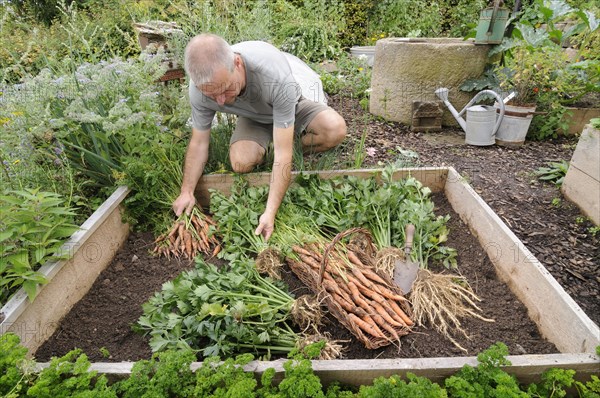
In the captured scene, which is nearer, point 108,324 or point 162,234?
point 108,324

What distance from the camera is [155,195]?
2479 millimetres

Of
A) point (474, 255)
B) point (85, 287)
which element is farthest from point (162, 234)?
point (474, 255)

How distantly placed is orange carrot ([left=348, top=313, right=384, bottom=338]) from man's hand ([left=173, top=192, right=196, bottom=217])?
4.33 ft

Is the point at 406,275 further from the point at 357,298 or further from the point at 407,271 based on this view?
the point at 357,298

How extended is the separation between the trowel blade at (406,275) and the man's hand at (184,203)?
4.52 ft

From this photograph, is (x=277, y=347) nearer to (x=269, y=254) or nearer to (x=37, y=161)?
(x=269, y=254)

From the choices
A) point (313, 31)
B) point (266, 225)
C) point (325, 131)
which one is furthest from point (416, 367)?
point (313, 31)

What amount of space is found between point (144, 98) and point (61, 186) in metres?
0.77

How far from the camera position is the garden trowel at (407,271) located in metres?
1.85

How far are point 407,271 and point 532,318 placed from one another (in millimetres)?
582

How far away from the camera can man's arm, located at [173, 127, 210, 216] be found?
247cm

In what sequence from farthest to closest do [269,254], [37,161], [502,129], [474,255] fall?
1. [502,129]
2. [37,161]
3. [474,255]
4. [269,254]

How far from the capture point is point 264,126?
3027 millimetres

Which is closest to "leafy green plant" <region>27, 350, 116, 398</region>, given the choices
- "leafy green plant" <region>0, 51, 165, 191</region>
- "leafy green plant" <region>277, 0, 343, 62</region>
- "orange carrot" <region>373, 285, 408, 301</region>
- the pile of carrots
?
the pile of carrots
